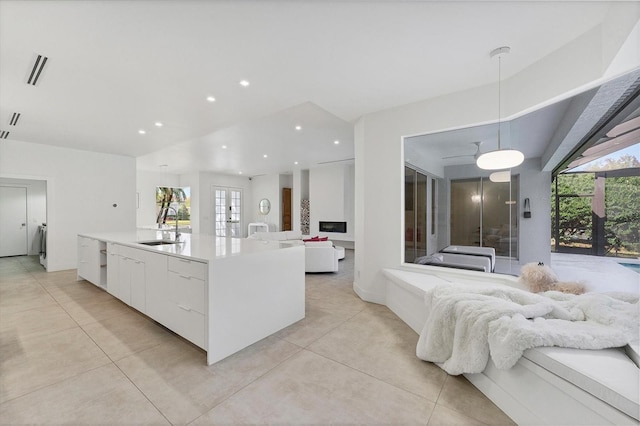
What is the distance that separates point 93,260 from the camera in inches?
153

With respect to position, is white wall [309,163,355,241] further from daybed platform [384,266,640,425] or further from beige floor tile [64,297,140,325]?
daybed platform [384,266,640,425]

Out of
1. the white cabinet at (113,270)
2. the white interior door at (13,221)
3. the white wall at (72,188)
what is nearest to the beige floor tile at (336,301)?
the white cabinet at (113,270)

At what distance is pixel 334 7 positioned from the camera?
1.74m

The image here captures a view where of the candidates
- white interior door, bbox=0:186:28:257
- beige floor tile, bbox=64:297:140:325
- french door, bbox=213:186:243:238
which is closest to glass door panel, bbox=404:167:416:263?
beige floor tile, bbox=64:297:140:325

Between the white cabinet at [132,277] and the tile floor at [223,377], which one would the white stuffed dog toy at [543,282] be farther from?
the white cabinet at [132,277]

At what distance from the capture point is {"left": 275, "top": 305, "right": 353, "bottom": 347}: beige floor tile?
98.3 inches

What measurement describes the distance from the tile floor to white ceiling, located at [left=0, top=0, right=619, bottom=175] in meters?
2.58

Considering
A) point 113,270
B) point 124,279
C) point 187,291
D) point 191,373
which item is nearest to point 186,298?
point 187,291

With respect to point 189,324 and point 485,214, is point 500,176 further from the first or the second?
point 189,324

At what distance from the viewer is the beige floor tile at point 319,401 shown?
1.53 metres

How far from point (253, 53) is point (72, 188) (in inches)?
229

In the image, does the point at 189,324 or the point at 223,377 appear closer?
the point at 223,377

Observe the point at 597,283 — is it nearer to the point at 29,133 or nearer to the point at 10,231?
the point at 29,133

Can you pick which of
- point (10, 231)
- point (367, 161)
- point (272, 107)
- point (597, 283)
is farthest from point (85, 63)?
point (10, 231)
